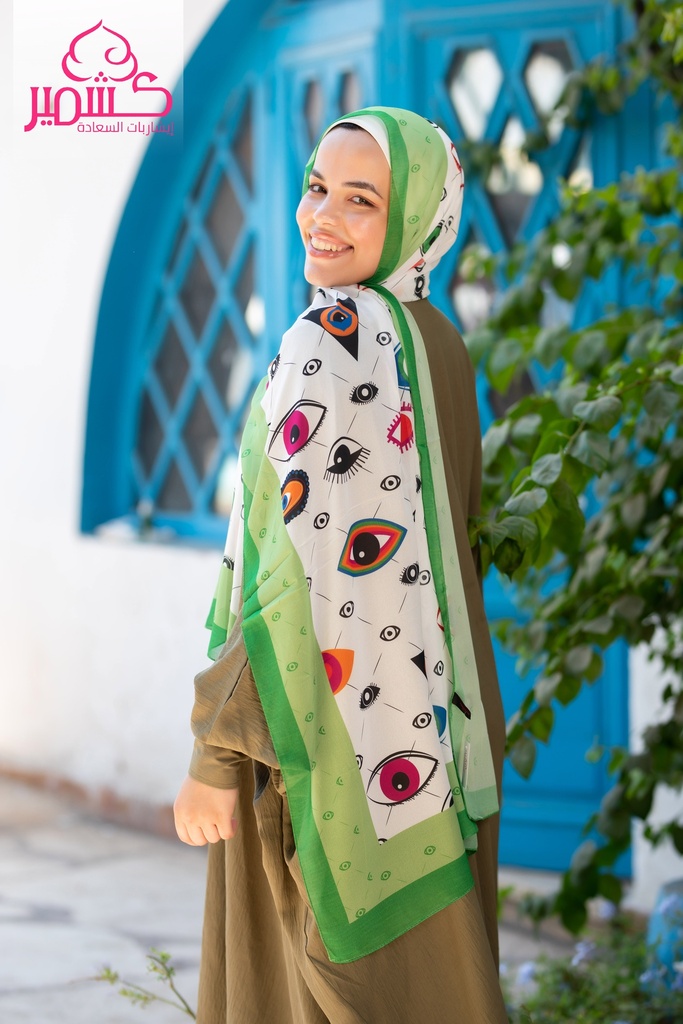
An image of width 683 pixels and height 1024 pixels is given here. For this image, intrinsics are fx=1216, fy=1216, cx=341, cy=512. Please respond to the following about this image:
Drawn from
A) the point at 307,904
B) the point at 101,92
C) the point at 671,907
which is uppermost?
the point at 101,92

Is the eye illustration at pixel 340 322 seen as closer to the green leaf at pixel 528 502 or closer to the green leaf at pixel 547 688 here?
the green leaf at pixel 528 502

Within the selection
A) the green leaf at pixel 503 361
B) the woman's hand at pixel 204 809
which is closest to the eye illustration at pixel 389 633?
the woman's hand at pixel 204 809

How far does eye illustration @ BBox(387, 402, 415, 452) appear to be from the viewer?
1335 mm

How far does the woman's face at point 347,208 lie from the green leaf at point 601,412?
379 millimetres

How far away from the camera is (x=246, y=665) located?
50.4 inches

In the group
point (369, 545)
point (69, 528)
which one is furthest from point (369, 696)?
point (69, 528)

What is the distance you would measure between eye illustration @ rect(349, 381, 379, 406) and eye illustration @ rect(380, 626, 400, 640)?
0.81 ft

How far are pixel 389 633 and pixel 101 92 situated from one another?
2570 millimetres

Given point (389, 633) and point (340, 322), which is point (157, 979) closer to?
point (389, 633)

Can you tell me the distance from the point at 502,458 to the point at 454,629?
49 centimetres

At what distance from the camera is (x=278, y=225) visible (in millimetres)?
3461

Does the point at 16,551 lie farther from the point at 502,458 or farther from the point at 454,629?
the point at 454,629

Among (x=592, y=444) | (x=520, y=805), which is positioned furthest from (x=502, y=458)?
(x=520, y=805)

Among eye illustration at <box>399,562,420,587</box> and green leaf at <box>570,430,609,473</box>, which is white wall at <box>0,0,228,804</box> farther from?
eye illustration at <box>399,562,420,587</box>
